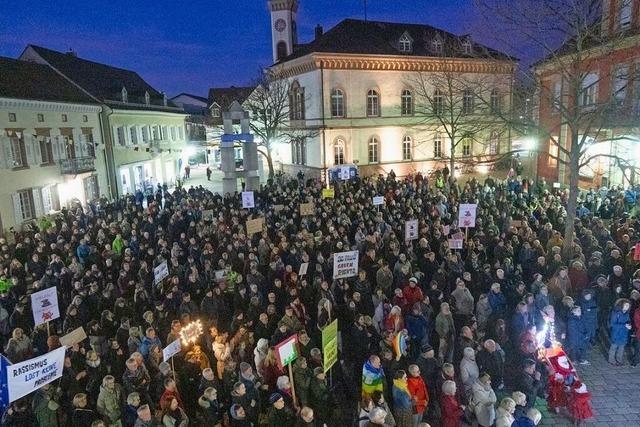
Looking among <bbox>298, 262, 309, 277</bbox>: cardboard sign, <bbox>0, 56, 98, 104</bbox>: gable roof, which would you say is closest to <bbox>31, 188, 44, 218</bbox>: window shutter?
<bbox>0, 56, 98, 104</bbox>: gable roof

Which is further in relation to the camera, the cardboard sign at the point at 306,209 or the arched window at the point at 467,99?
the cardboard sign at the point at 306,209

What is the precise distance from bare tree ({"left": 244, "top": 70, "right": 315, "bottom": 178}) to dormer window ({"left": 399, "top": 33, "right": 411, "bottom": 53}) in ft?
25.9

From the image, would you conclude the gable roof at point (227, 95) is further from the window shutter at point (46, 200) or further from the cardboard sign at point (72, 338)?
the cardboard sign at point (72, 338)

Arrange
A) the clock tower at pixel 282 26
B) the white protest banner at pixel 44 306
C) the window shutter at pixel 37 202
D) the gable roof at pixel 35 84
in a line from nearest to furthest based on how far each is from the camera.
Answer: the white protest banner at pixel 44 306 → the gable roof at pixel 35 84 → the window shutter at pixel 37 202 → the clock tower at pixel 282 26

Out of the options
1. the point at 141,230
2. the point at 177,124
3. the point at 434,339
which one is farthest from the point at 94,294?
the point at 177,124

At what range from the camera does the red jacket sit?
7.12 metres

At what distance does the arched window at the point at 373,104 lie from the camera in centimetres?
3434

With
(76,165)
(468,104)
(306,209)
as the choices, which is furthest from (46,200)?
(468,104)

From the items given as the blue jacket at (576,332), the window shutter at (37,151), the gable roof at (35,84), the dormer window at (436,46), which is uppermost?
the dormer window at (436,46)

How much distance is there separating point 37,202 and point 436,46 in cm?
2772

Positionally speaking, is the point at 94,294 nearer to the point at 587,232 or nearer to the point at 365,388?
the point at 365,388

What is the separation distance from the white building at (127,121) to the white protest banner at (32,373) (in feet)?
75.4

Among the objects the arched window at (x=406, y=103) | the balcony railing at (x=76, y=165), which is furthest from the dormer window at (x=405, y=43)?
the balcony railing at (x=76, y=165)

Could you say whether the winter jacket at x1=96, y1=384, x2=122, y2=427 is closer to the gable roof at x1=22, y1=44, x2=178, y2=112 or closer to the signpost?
the signpost
